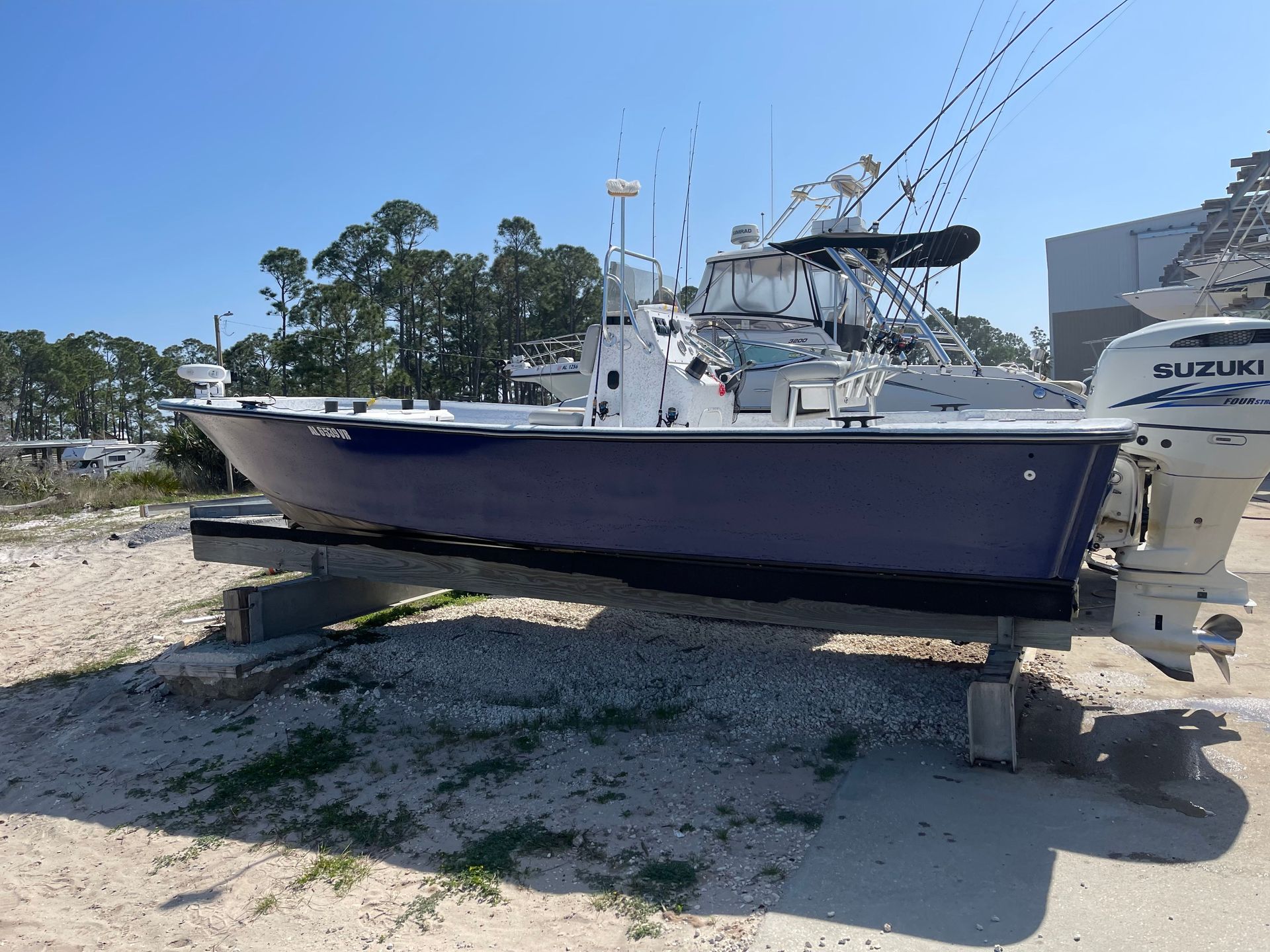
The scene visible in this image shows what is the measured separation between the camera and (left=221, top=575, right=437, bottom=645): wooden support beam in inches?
219

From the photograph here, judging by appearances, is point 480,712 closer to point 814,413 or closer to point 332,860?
point 332,860

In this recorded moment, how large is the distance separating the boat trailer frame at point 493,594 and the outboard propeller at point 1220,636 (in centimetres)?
58

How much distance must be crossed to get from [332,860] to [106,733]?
237 centimetres

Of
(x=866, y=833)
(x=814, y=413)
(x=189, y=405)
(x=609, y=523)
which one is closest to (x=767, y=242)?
(x=814, y=413)

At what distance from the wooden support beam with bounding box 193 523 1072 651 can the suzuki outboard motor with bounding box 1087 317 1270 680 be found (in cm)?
44

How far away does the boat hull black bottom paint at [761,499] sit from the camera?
3855 mm

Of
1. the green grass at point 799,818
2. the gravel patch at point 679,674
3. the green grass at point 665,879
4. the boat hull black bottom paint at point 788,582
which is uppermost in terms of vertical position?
the boat hull black bottom paint at point 788,582

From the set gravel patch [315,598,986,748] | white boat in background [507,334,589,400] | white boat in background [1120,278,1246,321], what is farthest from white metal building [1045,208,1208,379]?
gravel patch [315,598,986,748]

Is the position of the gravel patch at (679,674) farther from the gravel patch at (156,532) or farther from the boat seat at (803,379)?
the gravel patch at (156,532)

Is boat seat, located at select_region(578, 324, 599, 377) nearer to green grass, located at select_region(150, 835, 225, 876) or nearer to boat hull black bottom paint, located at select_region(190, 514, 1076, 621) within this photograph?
boat hull black bottom paint, located at select_region(190, 514, 1076, 621)

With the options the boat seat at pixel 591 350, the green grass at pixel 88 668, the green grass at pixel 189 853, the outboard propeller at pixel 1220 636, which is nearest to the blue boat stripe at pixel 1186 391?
the outboard propeller at pixel 1220 636

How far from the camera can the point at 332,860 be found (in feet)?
11.1

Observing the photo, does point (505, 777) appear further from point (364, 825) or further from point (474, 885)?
point (474, 885)

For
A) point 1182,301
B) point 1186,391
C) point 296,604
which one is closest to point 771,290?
point 1186,391
